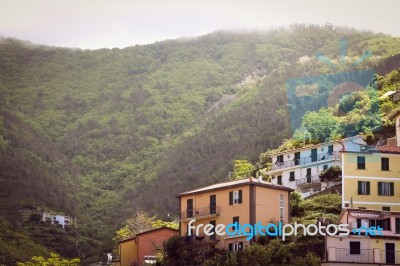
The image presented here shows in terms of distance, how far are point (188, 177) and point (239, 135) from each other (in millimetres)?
10674

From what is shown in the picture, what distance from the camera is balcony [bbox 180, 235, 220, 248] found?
235 feet

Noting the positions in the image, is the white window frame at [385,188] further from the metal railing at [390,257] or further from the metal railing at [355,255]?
the metal railing at [355,255]

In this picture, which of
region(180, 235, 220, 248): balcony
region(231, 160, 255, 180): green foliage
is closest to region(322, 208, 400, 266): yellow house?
region(180, 235, 220, 248): balcony

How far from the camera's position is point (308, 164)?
92750 millimetres

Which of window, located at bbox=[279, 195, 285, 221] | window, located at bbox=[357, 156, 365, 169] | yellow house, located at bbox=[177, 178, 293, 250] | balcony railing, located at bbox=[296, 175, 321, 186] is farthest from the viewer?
balcony railing, located at bbox=[296, 175, 321, 186]

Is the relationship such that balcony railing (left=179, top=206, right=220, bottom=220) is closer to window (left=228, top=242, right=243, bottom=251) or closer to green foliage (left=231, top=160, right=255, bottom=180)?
window (left=228, top=242, right=243, bottom=251)

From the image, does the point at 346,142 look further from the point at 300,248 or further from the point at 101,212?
the point at 101,212

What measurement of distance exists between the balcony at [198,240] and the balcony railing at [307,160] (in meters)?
21.6

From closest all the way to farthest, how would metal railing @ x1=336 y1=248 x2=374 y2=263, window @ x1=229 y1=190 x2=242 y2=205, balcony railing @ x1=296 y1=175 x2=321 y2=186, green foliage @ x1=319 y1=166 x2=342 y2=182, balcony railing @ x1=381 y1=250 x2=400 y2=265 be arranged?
metal railing @ x1=336 y1=248 x2=374 y2=263, balcony railing @ x1=381 y1=250 x2=400 y2=265, window @ x1=229 y1=190 x2=242 y2=205, green foliage @ x1=319 y1=166 x2=342 y2=182, balcony railing @ x1=296 y1=175 x2=321 y2=186

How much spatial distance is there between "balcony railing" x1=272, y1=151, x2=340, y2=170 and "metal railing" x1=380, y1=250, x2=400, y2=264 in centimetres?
2723

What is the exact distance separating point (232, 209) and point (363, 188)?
28.9ft

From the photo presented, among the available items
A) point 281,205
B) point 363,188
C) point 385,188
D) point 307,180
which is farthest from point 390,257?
point 307,180

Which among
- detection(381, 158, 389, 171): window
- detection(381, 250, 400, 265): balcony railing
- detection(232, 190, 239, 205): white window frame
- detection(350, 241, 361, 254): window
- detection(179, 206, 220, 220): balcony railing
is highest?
detection(381, 158, 389, 171): window

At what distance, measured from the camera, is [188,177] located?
502 ft
